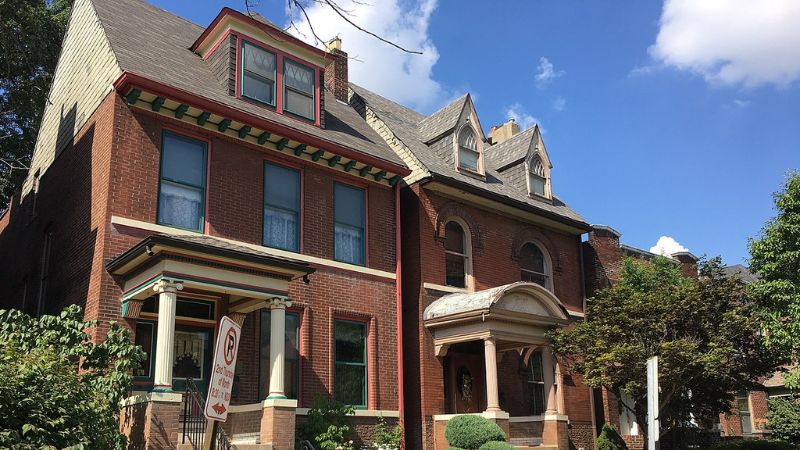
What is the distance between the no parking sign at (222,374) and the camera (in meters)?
4.63

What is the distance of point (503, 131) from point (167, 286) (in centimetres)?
1809

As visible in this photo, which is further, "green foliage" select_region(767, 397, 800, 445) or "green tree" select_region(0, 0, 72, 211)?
"green foliage" select_region(767, 397, 800, 445)

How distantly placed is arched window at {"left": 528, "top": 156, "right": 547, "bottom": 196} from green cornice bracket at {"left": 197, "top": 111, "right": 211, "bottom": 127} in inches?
442

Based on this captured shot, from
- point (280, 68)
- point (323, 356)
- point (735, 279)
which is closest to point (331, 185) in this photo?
point (280, 68)

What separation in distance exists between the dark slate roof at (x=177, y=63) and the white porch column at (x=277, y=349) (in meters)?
4.39

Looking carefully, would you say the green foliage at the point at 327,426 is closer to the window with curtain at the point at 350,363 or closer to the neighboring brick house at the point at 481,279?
the window with curtain at the point at 350,363

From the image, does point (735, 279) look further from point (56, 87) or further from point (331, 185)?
Result: point (56, 87)

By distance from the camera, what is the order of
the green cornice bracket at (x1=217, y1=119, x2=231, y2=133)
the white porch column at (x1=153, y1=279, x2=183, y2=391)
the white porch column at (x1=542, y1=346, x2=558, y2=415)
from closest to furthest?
the white porch column at (x1=153, y1=279, x2=183, y2=391) < the green cornice bracket at (x1=217, y1=119, x2=231, y2=133) < the white porch column at (x1=542, y1=346, x2=558, y2=415)

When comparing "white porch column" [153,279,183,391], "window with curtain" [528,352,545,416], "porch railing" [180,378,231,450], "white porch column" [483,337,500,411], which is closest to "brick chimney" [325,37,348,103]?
"white porch column" [483,337,500,411]

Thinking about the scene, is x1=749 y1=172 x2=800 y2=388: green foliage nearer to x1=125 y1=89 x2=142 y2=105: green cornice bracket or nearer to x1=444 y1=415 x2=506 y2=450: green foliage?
x1=444 y1=415 x2=506 y2=450: green foliage

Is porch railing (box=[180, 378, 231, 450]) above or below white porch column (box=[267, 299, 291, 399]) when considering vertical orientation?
below

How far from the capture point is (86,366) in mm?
11672

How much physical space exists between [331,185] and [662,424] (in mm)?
10483

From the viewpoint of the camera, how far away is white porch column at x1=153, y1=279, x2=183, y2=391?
462 inches
